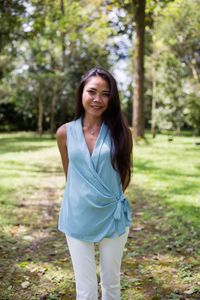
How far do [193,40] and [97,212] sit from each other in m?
26.4

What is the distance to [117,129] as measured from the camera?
312cm

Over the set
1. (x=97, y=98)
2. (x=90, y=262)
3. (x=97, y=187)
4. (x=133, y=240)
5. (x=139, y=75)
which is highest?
(x=139, y=75)

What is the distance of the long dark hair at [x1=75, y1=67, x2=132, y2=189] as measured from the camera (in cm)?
303

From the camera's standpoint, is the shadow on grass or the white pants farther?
the shadow on grass

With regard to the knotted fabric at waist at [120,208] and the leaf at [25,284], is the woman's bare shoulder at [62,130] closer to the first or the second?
the knotted fabric at waist at [120,208]

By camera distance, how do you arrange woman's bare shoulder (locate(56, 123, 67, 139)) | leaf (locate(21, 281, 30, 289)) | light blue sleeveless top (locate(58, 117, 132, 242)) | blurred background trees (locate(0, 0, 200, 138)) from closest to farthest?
light blue sleeveless top (locate(58, 117, 132, 242)), woman's bare shoulder (locate(56, 123, 67, 139)), leaf (locate(21, 281, 30, 289)), blurred background trees (locate(0, 0, 200, 138))

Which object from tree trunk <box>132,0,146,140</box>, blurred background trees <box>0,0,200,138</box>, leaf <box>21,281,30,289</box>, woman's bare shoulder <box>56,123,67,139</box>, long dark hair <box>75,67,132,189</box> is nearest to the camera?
long dark hair <box>75,67,132,189</box>

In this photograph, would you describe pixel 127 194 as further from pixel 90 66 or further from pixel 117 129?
pixel 90 66

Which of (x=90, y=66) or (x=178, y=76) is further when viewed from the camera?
(x=178, y=76)

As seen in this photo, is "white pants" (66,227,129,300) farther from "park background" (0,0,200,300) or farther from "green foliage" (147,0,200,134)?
"green foliage" (147,0,200,134)

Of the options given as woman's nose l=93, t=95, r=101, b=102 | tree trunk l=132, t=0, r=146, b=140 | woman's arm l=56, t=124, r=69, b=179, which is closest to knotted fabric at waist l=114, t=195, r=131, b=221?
woman's arm l=56, t=124, r=69, b=179

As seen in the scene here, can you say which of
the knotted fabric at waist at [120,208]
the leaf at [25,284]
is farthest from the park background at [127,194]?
the knotted fabric at waist at [120,208]

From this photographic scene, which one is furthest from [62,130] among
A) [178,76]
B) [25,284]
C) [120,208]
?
[178,76]

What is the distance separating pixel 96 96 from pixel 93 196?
2.39 feet
